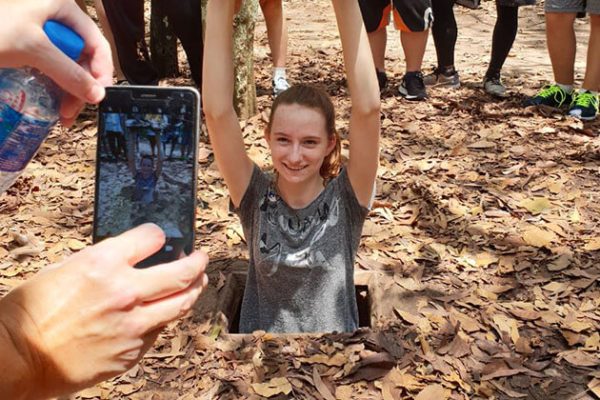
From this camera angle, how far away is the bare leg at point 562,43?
214 inches

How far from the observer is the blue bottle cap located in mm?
1299

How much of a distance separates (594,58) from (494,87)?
0.92 metres

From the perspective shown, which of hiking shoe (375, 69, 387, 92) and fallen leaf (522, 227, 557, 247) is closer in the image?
fallen leaf (522, 227, 557, 247)

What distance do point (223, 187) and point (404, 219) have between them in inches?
46.0

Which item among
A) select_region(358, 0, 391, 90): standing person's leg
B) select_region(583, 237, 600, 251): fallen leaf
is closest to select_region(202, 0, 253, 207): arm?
select_region(583, 237, 600, 251): fallen leaf

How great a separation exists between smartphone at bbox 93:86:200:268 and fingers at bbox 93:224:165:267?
43 centimetres

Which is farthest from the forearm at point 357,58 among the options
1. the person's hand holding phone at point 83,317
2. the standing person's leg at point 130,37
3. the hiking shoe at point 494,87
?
the hiking shoe at point 494,87

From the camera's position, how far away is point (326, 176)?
306cm

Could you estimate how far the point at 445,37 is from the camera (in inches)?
236

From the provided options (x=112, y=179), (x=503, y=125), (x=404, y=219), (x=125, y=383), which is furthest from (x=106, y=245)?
(x=503, y=125)

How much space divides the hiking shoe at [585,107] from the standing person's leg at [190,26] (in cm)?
294

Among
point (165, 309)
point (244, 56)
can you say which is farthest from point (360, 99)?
point (244, 56)

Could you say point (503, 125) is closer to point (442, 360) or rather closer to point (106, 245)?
point (442, 360)

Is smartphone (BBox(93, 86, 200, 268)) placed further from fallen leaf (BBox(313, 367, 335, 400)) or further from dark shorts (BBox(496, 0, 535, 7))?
dark shorts (BBox(496, 0, 535, 7))
